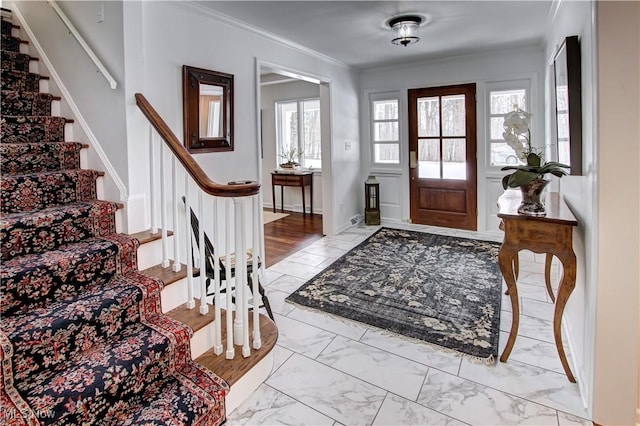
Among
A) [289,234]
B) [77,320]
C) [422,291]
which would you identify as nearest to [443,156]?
[289,234]

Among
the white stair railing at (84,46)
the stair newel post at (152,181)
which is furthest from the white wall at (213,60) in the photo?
the stair newel post at (152,181)

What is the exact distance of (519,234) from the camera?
2123mm

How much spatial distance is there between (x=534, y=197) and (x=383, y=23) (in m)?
2.31

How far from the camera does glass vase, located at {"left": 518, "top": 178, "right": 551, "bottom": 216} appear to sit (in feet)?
6.99

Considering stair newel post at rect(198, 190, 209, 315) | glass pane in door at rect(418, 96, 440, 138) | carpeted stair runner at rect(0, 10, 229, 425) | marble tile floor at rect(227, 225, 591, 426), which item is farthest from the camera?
glass pane in door at rect(418, 96, 440, 138)

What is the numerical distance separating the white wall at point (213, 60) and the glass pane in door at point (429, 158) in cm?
155

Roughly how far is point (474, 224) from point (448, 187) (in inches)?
25.4

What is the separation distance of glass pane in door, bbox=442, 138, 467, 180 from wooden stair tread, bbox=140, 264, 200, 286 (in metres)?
4.30

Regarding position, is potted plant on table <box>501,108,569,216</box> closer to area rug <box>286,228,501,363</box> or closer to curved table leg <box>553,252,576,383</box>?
curved table leg <box>553,252,576,383</box>

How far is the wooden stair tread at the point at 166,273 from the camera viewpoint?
203 cm

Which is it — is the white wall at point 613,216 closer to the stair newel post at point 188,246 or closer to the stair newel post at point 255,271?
the stair newel post at point 255,271

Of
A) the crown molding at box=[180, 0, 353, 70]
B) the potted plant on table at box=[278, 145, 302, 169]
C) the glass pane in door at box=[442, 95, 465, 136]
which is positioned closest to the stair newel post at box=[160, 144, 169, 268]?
the crown molding at box=[180, 0, 353, 70]

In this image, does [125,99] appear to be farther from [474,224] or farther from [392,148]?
[474,224]

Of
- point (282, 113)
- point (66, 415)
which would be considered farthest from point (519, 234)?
point (282, 113)
